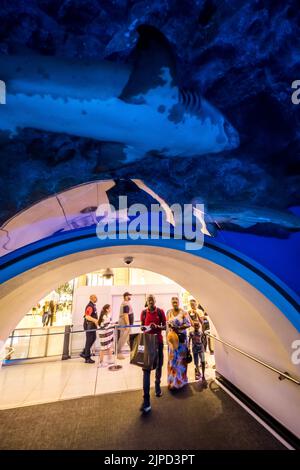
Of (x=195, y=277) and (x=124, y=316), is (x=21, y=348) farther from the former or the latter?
(x=195, y=277)

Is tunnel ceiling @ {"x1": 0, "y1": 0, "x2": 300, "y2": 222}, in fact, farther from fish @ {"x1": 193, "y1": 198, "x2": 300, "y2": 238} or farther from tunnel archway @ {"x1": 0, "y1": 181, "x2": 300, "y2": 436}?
tunnel archway @ {"x1": 0, "y1": 181, "x2": 300, "y2": 436}

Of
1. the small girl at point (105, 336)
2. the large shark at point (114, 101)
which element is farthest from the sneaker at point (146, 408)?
the large shark at point (114, 101)

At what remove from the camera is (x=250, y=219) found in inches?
125

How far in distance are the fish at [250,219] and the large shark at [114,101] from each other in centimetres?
109

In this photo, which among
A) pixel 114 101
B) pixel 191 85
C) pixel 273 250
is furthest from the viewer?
pixel 273 250

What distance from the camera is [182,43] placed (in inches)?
57.3

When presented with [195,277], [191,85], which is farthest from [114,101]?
[195,277]

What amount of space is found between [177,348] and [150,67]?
16.9 feet

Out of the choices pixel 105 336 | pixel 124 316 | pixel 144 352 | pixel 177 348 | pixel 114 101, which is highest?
pixel 114 101

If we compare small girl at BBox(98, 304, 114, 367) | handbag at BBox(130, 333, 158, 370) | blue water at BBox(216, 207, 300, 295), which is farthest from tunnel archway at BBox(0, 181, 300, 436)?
small girl at BBox(98, 304, 114, 367)

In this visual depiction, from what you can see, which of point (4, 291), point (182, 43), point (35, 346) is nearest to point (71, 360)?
point (35, 346)

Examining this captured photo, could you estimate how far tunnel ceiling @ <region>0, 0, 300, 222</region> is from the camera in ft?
4.36

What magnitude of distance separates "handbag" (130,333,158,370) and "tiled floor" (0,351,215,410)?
1644mm

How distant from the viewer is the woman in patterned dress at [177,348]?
5.11 m
